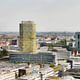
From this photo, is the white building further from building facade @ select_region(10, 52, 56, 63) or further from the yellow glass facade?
the yellow glass facade

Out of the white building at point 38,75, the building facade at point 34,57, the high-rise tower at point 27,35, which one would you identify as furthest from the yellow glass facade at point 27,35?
the white building at point 38,75

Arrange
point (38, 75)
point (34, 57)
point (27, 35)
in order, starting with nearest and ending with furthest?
point (38, 75), point (34, 57), point (27, 35)

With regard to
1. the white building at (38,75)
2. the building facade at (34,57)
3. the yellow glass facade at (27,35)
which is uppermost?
the yellow glass facade at (27,35)

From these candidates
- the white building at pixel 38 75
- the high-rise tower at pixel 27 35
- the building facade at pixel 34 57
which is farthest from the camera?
the high-rise tower at pixel 27 35

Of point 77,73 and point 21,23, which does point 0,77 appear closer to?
point 77,73

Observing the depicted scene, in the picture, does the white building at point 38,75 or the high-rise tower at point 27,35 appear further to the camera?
the high-rise tower at point 27,35

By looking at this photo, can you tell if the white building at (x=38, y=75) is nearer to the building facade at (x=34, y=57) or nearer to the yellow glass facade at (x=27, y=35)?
the building facade at (x=34, y=57)

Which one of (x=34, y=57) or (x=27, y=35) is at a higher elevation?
(x=27, y=35)

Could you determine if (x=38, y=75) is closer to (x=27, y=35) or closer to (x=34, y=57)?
(x=34, y=57)

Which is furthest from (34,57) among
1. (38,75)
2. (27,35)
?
(38,75)

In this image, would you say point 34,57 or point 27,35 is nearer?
point 34,57

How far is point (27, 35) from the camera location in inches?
660

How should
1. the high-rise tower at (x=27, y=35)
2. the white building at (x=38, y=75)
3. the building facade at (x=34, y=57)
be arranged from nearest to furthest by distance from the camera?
the white building at (x=38, y=75) < the building facade at (x=34, y=57) < the high-rise tower at (x=27, y=35)

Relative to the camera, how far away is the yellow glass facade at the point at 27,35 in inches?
659
